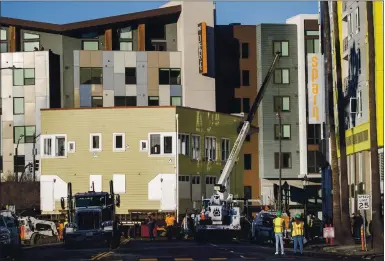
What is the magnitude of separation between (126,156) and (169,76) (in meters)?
22.4

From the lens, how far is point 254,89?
118750 mm

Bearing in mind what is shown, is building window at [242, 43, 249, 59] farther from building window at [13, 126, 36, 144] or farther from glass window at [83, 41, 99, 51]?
building window at [13, 126, 36, 144]

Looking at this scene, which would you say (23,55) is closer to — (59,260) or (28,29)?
(28,29)

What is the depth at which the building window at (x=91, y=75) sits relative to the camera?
112m

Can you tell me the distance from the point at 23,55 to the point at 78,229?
2312 inches

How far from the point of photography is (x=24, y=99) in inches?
4459

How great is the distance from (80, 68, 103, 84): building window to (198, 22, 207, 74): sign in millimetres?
10806

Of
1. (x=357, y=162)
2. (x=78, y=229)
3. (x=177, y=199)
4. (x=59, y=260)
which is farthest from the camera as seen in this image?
(x=177, y=199)

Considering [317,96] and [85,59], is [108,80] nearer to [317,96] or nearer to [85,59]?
[85,59]

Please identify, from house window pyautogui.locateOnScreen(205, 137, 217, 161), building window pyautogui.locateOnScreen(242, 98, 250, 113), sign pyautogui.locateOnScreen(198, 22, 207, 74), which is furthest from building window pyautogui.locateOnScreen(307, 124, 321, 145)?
house window pyautogui.locateOnScreen(205, 137, 217, 161)

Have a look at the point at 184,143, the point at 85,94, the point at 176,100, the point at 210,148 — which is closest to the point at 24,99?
the point at 85,94

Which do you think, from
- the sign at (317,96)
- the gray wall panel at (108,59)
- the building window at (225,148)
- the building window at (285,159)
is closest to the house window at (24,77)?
the gray wall panel at (108,59)

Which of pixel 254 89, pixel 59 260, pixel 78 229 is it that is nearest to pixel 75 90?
pixel 254 89

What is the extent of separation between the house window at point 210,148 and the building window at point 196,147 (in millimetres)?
1275
